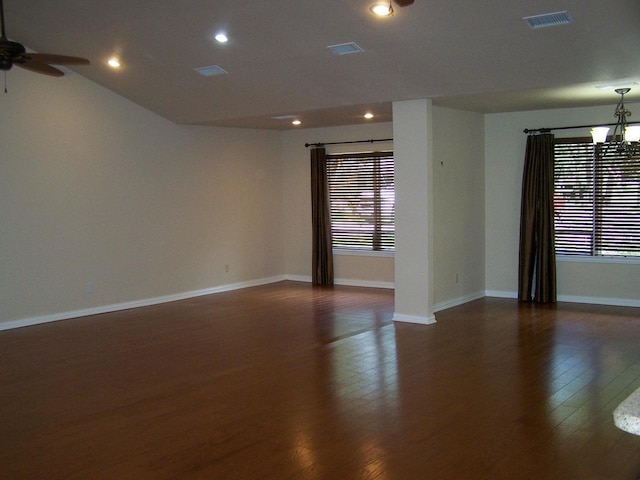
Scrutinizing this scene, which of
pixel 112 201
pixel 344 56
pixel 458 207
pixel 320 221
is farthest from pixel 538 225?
pixel 112 201

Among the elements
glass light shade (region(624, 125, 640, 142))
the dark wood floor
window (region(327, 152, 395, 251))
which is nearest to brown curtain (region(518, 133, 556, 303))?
the dark wood floor

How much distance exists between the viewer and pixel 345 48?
5.77 m

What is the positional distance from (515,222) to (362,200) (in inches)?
94.5

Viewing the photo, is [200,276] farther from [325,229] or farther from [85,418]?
[85,418]

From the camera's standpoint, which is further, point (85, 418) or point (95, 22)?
point (95, 22)

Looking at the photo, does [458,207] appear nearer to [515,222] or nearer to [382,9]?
[515,222]

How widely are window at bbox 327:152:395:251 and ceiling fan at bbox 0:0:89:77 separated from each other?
5183 millimetres

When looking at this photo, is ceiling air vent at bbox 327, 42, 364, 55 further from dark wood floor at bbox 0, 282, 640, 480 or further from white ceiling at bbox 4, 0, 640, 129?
dark wood floor at bbox 0, 282, 640, 480

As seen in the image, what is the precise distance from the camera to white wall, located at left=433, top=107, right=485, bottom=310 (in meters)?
7.61

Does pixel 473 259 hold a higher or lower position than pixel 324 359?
higher

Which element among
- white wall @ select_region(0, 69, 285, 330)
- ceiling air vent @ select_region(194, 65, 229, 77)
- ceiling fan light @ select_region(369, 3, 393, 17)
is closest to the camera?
ceiling fan light @ select_region(369, 3, 393, 17)

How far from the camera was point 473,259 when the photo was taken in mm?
8438

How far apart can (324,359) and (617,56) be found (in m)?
3.71

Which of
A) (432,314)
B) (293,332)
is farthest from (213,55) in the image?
(432,314)
